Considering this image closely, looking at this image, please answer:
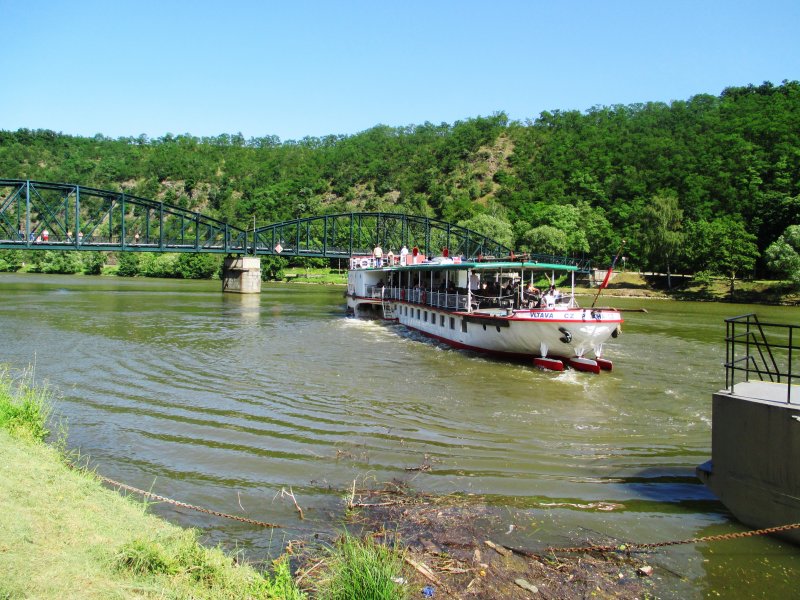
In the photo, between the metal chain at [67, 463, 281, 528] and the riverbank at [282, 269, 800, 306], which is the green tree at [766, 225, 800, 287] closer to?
the riverbank at [282, 269, 800, 306]

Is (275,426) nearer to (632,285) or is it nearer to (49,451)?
(49,451)

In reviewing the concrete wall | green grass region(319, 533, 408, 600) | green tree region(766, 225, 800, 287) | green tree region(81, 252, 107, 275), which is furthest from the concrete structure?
green tree region(81, 252, 107, 275)

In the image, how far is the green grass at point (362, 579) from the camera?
670 cm

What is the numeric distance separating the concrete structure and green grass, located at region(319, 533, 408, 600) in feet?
18.6

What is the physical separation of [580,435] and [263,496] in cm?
838

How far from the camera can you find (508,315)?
2633 cm

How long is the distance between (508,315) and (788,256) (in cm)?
5844

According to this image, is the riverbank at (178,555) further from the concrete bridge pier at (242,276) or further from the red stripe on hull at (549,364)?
the concrete bridge pier at (242,276)

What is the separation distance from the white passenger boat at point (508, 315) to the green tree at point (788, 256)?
4930 centimetres

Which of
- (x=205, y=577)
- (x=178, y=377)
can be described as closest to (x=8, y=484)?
(x=205, y=577)

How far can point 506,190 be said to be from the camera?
168 meters

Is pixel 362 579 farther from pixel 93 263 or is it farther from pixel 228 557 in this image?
pixel 93 263

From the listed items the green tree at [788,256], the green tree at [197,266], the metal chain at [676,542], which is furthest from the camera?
the green tree at [197,266]

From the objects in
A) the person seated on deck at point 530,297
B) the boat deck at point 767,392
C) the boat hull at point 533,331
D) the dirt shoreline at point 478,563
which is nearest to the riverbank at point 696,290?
the person seated on deck at point 530,297
